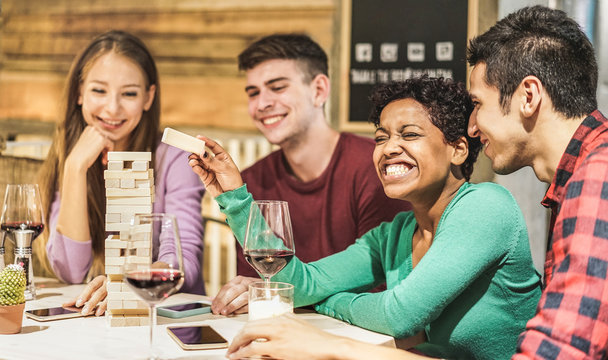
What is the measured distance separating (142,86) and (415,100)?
119 centimetres

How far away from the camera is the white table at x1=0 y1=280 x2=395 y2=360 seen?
53.5 inches

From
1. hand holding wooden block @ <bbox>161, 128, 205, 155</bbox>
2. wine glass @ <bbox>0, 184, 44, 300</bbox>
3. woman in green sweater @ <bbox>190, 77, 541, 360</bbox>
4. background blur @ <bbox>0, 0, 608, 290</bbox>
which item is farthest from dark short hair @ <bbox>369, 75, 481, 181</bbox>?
background blur @ <bbox>0, 0, 608, 290</bbox>

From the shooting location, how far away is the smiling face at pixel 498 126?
154 centimetres

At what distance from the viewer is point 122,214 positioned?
161 centimetres

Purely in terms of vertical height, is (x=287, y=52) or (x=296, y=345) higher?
(x=287, y=52)

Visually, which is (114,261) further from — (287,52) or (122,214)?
(287,52)

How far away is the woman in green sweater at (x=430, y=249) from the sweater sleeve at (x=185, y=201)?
1.91ft

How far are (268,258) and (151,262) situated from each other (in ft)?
1.12

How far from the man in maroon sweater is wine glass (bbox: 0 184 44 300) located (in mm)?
879

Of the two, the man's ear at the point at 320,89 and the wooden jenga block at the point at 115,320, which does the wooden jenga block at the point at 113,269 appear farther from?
the man's ear at the point at 320,89

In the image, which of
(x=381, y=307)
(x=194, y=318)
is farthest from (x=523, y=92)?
(x=194, y=318)

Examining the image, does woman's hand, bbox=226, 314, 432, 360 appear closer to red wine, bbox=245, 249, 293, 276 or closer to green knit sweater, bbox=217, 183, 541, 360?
red wine, bbox=245, 249, 293, 276

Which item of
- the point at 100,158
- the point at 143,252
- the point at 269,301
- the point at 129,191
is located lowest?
the point at 269,301

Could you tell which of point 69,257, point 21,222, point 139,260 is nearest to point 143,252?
point 139,260
